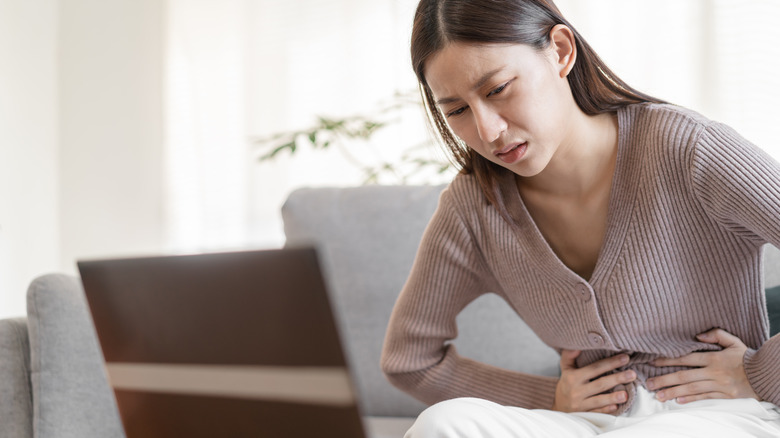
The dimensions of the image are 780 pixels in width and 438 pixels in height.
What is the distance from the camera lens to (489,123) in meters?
0.99

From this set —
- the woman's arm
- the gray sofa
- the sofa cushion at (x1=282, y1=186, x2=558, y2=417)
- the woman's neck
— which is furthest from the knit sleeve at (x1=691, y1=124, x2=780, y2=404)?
the sofa cushion at (x1=282, y1=186, x2=558, y2=417)

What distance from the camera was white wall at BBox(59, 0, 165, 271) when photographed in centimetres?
302

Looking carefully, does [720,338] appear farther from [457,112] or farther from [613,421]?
[457,112]

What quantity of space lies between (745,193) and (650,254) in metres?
0.16

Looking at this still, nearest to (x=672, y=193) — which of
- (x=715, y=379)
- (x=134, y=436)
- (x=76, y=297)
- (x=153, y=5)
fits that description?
(x=715, y=379)

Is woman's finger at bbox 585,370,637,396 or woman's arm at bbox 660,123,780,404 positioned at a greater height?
woman's arm at bbox 660,123,780,404

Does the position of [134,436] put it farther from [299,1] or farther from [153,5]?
[153,5]

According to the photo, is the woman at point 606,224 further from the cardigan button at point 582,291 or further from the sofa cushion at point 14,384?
the sofa cushion at point 14,384

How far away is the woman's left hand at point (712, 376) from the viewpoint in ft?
3.31

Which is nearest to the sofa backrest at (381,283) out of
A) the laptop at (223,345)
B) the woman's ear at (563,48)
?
the woman's ear at (563,48)

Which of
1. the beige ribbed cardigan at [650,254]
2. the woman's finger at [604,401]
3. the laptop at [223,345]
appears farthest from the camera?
the woman's finger at [604,401]

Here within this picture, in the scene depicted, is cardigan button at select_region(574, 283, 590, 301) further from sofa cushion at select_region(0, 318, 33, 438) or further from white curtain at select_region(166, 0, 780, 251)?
white curtain at select_region(166, 0, 780, 251)

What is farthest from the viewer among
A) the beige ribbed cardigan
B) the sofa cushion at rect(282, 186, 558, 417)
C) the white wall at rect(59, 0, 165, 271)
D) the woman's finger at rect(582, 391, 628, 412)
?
the white wall at rect(59, 0, 165, 271)

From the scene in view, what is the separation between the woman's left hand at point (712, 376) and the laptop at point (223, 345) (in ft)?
2.20
